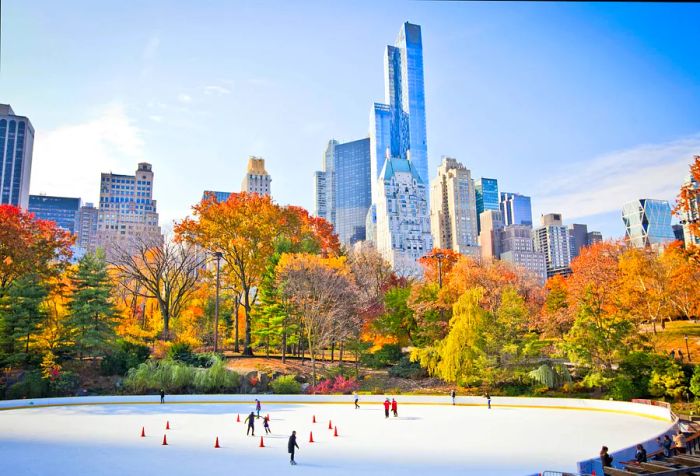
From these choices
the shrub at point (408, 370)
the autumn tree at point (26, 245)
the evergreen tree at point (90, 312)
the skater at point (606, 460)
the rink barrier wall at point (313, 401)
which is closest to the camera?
the skater at point (606, 460)

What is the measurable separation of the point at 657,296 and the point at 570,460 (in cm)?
4412

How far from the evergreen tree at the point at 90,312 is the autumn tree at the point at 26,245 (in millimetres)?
2983

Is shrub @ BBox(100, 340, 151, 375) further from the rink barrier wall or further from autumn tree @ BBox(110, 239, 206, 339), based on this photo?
the rink barrier wall

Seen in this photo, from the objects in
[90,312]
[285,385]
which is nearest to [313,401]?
[285,385]

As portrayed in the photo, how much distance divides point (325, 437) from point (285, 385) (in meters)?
19.1

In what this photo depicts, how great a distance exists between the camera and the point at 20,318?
41719mm

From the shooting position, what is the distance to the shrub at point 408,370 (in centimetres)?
4502

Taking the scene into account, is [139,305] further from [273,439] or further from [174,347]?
[273,439]

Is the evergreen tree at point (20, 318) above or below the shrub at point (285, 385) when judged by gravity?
above

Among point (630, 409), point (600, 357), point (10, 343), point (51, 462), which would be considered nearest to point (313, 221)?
point (10, 343)

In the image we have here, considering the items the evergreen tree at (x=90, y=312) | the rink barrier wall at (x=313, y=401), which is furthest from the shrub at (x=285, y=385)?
the evergreen tree at (x=90, y=312)

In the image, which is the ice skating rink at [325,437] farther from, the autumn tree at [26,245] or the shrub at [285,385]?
the autumn tree at [26,245]

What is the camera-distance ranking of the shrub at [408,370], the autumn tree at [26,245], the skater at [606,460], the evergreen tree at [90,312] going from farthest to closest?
the shrub at [408,370], the evergreen tree at [90,312], the autumn tree at [26,245], the skater at [606,460]

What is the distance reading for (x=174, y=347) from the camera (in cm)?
4506
